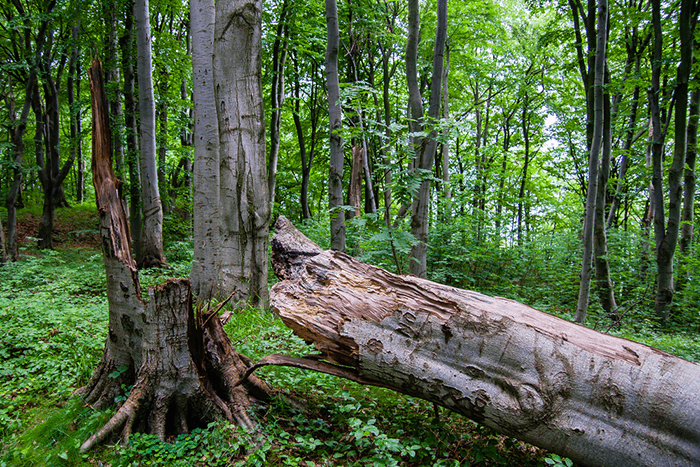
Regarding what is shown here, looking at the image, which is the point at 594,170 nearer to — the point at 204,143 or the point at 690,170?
the point at 690,170

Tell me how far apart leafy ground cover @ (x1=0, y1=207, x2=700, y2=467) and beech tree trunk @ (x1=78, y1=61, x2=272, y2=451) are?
0.42ft

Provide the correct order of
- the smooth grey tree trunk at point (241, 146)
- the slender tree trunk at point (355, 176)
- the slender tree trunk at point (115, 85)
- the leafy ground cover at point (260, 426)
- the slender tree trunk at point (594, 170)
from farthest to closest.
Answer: the slender tree trunk at point (115, 85) → the slender tree trunk at point (355, 176) → the slender tree trunk at point (594, 170) → the smooth grey tree trunk at point (241, 146) → the leafy ground cover at point (260, 426)

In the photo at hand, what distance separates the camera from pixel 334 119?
630 cm

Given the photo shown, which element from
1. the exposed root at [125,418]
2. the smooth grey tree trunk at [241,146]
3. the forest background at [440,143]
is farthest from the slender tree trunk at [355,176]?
the exposed root at [125,418]

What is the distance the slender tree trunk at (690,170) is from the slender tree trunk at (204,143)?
1009 centimetres

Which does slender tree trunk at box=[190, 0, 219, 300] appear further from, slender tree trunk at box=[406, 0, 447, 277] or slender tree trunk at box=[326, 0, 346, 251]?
Answer: slender tree trunk at box=[406, 0, 447, 277]

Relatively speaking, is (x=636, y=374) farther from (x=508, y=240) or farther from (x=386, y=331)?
(x=508, y=240)

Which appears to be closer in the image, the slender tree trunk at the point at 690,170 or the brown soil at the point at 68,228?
the slender tree trunk at the point at 690,170

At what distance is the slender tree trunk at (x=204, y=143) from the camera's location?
18.8 ft

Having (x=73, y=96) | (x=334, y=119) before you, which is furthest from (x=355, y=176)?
(x=73, y=96)

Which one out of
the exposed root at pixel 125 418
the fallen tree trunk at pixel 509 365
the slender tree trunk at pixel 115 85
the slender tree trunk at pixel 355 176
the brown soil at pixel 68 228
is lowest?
the brown soil at pixel 68 228

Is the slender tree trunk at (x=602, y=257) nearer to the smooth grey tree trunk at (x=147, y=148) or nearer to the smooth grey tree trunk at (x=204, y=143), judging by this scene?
the smooth grey tree trunk at (x=204, y=143)

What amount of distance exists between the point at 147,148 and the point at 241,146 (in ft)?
16.1

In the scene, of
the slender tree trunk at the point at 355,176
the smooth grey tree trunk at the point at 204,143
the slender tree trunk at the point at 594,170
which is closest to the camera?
the smooth grey tree trunk at the point at 204,143
